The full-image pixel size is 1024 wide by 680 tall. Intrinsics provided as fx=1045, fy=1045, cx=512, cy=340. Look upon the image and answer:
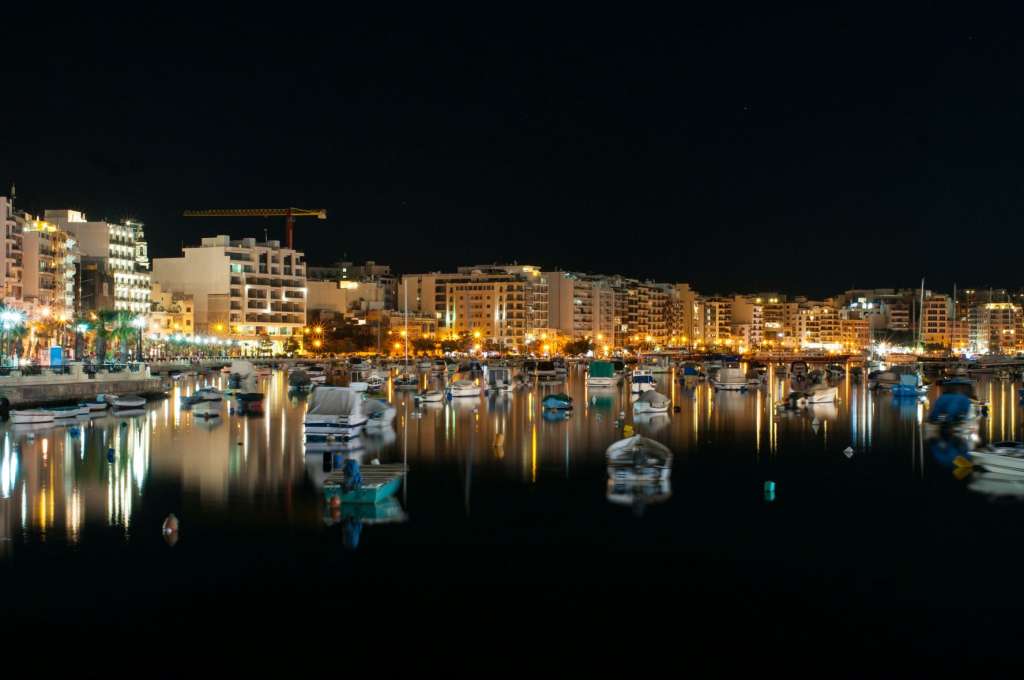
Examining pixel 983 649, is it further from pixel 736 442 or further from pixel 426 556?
pixel 736 442

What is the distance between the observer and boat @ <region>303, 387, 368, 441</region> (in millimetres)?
35781

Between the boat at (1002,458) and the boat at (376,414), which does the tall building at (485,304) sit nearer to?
the boat at (376,414)

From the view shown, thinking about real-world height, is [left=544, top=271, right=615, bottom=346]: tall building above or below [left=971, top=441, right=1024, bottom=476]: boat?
above

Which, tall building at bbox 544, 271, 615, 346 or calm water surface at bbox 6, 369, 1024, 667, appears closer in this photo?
calm water surface at bbox 6, 369, 1024, 667

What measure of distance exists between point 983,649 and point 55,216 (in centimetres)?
11705

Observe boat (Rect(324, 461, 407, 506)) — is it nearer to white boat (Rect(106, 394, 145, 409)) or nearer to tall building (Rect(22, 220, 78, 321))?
white boat (Rect(106, 394, 145, 409))

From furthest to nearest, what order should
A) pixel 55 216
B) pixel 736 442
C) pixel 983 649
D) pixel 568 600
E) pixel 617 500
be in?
pixel 55 216, pixel 736 442, pixel 617 500, pixel 568 600, pixel 983 649

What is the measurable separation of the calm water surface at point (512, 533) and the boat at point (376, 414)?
11.4ft

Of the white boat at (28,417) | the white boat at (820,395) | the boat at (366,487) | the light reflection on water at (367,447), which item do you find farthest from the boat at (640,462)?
the white boat at (820,395)

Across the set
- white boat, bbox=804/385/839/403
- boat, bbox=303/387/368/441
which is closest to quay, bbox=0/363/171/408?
boat, bbox=303/387/368/441

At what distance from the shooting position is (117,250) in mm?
114875

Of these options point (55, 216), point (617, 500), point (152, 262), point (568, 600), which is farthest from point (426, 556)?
point (152, 262)

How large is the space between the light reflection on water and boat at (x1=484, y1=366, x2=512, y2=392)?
649 cm

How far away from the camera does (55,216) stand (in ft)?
378
